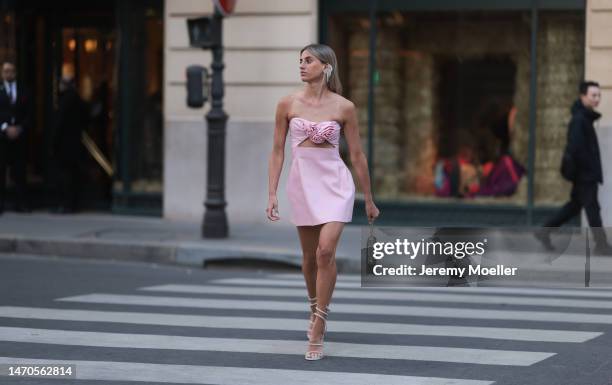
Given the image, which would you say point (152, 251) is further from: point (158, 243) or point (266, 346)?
point (266, 346)

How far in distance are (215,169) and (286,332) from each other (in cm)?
632

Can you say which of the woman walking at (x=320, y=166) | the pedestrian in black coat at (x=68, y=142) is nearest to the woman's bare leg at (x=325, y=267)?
the woman walking at (x=320, y=166)

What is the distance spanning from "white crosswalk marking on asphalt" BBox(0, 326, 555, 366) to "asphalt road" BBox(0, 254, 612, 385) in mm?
11

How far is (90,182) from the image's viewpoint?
18.5 m

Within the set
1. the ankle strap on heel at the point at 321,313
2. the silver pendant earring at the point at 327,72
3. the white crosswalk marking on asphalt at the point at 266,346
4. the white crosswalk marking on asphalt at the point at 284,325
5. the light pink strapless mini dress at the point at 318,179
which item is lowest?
the white crosswalk marking on asphalt at the point at 284,325

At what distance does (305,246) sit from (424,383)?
4.38 ft

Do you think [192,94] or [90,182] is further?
[90,182]

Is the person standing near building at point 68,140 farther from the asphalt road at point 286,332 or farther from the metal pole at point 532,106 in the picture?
the metal pole at point 532,106

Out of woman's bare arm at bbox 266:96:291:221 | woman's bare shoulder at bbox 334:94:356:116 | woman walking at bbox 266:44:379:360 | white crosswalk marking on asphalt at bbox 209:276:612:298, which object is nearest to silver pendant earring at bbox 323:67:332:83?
woman walking at bbox 266:44:379:360

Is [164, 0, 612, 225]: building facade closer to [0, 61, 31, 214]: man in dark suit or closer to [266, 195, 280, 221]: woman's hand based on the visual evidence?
[0, 61, 31, 214]: man in dark suit

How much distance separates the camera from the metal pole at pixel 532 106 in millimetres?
16062

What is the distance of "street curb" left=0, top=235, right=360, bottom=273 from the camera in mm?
13531

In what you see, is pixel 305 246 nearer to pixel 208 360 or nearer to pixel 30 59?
pixel 208 360

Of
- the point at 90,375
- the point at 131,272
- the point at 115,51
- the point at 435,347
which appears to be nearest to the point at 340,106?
the point at 435,347
